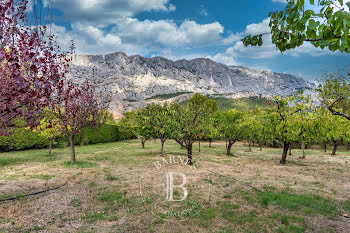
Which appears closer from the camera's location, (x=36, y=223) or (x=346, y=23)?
(x=346, y=23)

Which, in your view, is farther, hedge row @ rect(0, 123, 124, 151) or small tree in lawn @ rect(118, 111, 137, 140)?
small tree in lawn @ rect(118, 111, 137, 140)

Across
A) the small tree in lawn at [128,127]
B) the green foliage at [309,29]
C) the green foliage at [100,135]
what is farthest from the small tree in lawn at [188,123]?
the green foliage at [100,135]

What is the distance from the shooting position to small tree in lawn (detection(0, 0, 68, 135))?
5.62 meters

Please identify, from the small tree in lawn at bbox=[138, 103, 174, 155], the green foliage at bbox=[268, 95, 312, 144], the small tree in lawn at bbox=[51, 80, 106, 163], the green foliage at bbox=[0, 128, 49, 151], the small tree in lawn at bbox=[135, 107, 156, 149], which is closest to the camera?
the small tree in lawn at bbox=[51, 80, 106, 163]

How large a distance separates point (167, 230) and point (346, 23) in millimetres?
6077

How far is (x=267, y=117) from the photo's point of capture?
60.6 feet

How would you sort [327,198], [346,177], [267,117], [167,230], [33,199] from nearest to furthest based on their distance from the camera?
1. [167,230]
2. [33,199]
3. [327,198]
4. [346,177]
5. [267,117]

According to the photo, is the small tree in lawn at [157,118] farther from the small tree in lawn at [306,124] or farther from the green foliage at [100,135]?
the green foliage at [100,135]

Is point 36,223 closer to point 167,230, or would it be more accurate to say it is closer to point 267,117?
point 167,230

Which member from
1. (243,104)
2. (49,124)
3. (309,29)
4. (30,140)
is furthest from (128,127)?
(243,104)

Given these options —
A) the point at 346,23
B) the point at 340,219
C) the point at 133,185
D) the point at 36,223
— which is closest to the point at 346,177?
the point at 340,219

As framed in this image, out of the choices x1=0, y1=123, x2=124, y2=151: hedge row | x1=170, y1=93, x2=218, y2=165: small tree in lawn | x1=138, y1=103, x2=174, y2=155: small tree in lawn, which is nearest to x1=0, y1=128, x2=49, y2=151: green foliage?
x1=0, y1=123, x2=124, y2=151: hedge row

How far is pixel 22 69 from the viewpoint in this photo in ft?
19.8

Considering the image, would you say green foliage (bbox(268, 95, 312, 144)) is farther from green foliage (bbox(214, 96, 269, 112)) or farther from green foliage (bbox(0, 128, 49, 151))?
green foliage (bbox(214, 96, 269, 112))
